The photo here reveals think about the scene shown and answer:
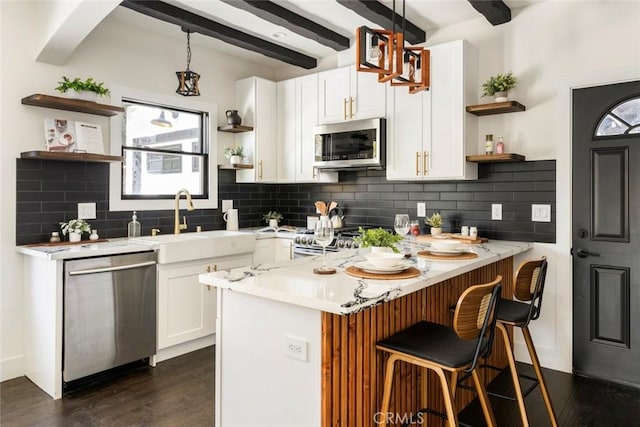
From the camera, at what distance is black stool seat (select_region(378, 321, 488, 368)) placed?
170cm

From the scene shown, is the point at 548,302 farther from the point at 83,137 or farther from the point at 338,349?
the point at 83,137

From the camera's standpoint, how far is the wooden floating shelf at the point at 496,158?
3.27m

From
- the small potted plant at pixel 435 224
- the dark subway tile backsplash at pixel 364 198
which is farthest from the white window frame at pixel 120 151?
the small potted plant at pixel 435 224

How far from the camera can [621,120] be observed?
303 cm

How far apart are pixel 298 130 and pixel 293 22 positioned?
1176 mm

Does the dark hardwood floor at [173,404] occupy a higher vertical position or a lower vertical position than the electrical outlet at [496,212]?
lower

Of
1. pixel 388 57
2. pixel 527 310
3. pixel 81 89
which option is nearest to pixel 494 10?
pixel 388 57

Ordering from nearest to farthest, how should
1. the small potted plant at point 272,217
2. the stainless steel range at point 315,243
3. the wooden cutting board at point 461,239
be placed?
the wooden cutting board at point 461,239 < the stainless steel range at point 315,243 < the small potted plant at point 272,217

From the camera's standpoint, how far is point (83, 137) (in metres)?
3.34

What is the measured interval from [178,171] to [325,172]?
143 centimetres

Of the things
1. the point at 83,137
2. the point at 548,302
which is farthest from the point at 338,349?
the point at 83,137

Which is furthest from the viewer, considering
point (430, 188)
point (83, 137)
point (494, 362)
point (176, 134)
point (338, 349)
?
point (176, 134)

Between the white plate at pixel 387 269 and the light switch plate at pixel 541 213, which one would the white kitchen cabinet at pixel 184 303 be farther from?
the light switch plate at pixel 541 213

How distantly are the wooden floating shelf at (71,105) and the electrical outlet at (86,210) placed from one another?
2.35 feet
